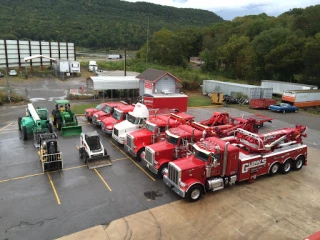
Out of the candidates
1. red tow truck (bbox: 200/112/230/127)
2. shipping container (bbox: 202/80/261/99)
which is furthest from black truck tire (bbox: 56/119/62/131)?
shipping container (bbox: 202/80/261/99)

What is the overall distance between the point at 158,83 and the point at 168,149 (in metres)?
19.7

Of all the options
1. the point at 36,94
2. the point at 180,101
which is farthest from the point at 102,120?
the point at 36,94

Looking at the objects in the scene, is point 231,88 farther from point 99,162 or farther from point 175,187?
point 175,187

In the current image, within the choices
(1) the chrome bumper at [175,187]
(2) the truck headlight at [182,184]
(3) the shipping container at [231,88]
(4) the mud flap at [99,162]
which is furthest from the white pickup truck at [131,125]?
(3) the shipping container at [231,88]

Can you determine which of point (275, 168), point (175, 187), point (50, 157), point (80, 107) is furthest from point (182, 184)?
point (80, 107)

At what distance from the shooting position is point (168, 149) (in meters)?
15.0

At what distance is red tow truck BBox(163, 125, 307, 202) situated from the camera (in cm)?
1258

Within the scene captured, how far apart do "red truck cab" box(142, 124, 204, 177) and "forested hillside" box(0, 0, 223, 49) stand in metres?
93.5

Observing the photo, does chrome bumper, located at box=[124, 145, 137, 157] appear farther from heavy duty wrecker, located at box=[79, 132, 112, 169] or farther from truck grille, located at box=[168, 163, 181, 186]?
truck grille, located at box=[168, 163, 181, 186]

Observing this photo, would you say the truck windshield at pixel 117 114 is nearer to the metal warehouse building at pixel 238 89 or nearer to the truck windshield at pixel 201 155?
the truck windshield at pixel 201 155

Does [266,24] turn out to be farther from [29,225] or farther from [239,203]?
[29,225]

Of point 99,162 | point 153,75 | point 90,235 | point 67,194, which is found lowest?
point 90,235

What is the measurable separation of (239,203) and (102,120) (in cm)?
1372

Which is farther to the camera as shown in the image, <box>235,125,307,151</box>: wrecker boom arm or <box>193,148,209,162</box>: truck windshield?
<box>235,125,307,151</box>: wrecker boom arm
